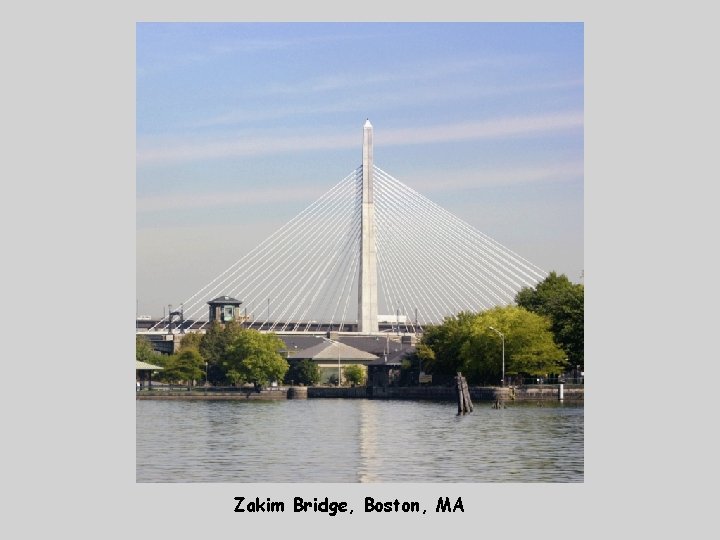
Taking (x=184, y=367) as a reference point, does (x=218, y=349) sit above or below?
above

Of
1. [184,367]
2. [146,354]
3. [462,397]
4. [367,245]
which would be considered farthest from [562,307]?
[146,354]

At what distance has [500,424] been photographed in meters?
40.3

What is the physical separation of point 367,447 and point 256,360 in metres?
49.9

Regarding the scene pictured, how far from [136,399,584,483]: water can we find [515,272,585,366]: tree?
36.8 ft

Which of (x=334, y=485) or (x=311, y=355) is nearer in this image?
(x=334, y=485)

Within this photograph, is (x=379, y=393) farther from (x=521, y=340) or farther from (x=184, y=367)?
(x=521, y=340)

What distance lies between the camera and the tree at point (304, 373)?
88.1 metres

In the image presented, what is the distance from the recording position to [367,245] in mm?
81938

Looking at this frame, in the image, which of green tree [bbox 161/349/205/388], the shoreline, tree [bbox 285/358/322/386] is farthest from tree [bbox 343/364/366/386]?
the shoreline

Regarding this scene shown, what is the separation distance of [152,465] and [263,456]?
2930 millimetres

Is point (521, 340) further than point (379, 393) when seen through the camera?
No

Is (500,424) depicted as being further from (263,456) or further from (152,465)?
(152,465)

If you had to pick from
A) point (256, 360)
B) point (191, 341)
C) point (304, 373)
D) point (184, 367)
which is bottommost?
point (304, 373)

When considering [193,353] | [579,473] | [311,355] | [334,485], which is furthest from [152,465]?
[311,355]
